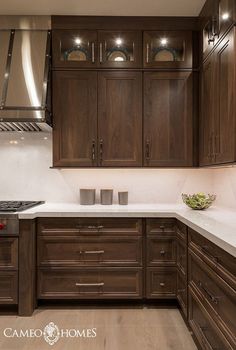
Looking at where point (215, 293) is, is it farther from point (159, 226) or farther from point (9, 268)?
point (9, 268)

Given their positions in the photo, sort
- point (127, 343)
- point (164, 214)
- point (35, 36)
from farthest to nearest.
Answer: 1. point (35, 36)
2. point (164, 214)
3. point (127, 343)

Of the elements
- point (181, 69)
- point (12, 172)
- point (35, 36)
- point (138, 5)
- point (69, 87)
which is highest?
point (138, 5)

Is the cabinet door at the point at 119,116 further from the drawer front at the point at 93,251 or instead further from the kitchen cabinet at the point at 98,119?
the drawer front at the point at 93,251

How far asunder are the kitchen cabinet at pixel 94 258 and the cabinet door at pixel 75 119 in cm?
68

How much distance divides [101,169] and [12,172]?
38.5 inches

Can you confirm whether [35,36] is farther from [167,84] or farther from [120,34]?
[167,84]

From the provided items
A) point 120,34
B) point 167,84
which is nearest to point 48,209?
point 167,84

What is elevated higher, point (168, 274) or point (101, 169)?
point (101, 169)

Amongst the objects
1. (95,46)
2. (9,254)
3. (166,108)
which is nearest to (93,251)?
(9,254)

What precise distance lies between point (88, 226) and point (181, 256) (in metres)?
0.84

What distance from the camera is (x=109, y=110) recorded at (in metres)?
2.87

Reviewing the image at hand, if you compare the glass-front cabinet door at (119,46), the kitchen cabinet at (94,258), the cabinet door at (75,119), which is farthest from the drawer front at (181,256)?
the glass-front cabinet door at (119,46)

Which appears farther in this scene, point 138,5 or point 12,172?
point 12,172

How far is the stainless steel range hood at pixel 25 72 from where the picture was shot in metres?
2.63
